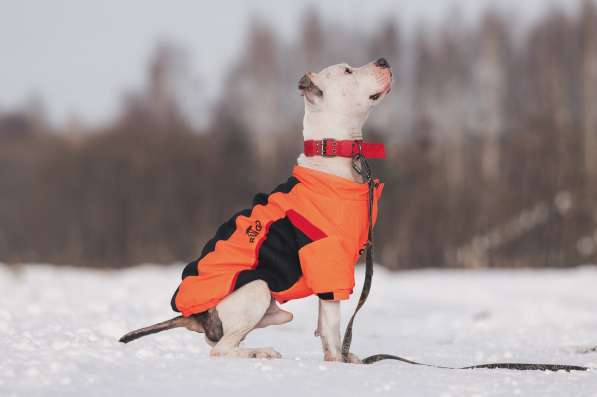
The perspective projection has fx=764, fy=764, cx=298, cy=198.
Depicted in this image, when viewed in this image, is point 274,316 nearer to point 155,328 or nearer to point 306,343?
point 155,328

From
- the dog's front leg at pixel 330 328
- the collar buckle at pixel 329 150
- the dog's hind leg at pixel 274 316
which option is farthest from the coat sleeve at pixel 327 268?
the collar buckle at pixel 329 150

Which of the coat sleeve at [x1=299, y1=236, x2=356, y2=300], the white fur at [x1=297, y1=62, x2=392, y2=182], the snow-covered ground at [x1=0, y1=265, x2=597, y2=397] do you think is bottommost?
the snow-covered ground at [x1=0, y1=265, x2=597, y2=397]

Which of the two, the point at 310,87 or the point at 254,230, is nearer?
the point at 254,230

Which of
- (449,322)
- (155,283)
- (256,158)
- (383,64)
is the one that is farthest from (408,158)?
(383,64)

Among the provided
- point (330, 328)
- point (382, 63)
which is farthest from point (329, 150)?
point (330, 328)

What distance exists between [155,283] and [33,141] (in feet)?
42.4

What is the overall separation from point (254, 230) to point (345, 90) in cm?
100

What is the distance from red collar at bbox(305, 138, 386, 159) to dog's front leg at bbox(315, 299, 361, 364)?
33.3 inches

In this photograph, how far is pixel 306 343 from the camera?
554 cm

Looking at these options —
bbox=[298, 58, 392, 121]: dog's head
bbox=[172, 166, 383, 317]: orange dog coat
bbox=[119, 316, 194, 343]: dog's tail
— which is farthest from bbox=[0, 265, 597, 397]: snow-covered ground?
bbox=[298, 58, 392, 121]: dog's head

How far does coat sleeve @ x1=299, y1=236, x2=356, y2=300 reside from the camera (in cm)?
414

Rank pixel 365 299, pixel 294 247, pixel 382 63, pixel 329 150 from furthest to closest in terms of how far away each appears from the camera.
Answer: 1. pixel 382 63
2. pixel 365 299
3. pixel 329 150
4. pixel 294 247

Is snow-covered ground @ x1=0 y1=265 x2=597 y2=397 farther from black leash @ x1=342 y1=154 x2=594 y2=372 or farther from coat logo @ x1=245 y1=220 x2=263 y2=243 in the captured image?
coat logo @ x1=245 y1=220 x2=263 y2=243

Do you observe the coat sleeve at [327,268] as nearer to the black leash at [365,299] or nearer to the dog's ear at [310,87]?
the black leash at [365,299]
